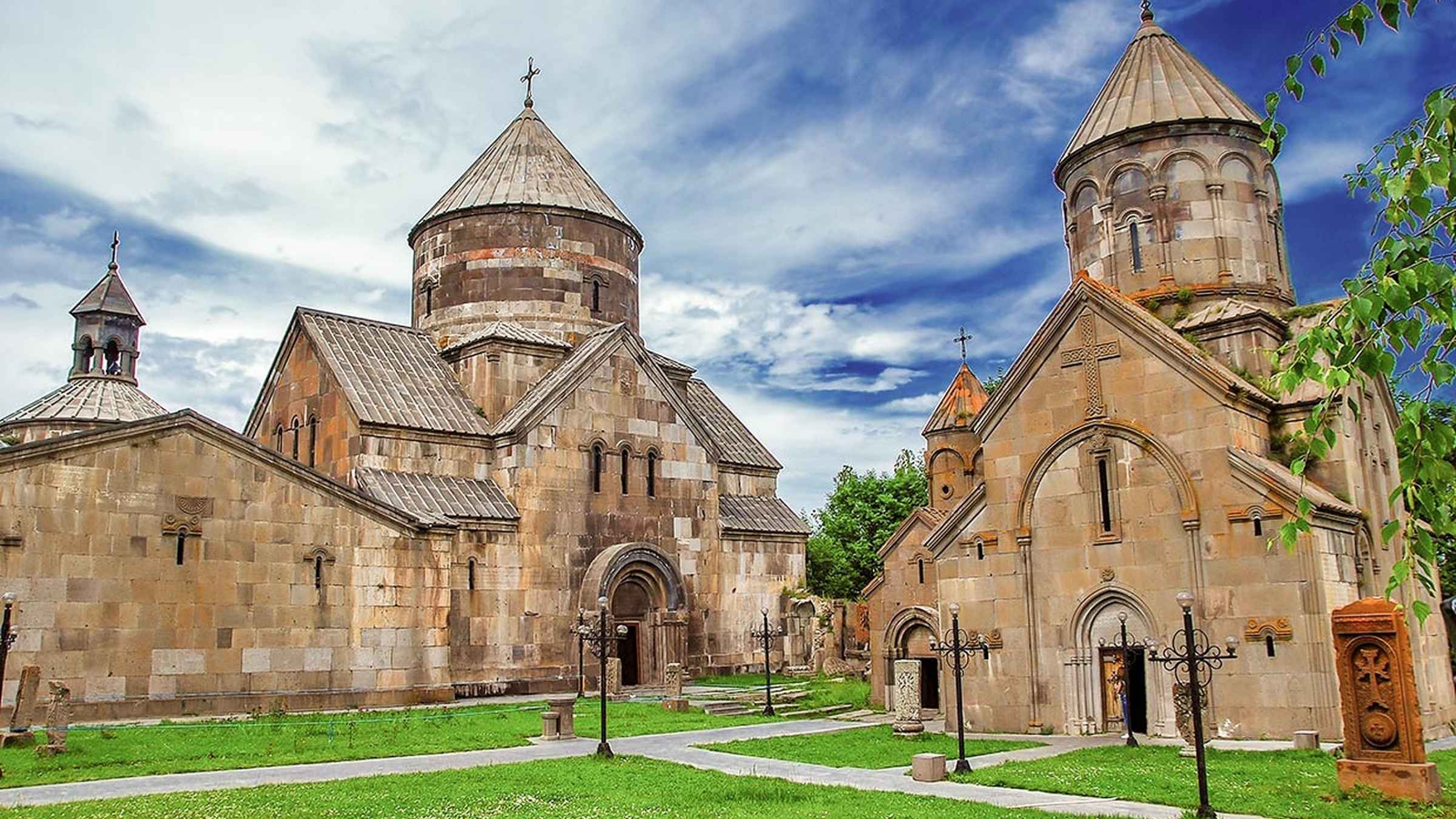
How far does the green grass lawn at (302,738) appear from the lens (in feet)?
37.1

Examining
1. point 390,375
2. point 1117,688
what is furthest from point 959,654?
point 390,375

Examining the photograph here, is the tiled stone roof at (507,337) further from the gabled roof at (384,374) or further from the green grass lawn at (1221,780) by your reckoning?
the green grass lawn at (1221,780)

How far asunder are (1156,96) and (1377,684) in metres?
10.5

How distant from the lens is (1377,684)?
9352 mm

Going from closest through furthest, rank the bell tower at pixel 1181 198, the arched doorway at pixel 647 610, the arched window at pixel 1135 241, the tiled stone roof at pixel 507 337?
the bell tower at pixel 1181 198, the arched window at pixel 1135 241, the arched doorway at pixel 647 610, the tiled stone roof at pixel 507 337

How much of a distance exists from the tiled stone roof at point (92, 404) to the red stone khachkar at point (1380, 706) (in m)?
28.6

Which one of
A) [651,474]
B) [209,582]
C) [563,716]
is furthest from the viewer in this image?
[651,474]

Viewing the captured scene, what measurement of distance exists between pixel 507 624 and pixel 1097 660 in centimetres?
1100

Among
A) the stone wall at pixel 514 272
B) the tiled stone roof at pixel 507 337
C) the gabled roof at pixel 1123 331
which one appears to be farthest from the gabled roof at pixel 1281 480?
the stone wall at pixel 514 272

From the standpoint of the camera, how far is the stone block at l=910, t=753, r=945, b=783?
10.5 meters

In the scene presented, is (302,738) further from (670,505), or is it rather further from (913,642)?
(670,505)

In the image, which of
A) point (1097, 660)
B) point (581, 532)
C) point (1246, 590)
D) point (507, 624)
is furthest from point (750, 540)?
point (1246, 590)

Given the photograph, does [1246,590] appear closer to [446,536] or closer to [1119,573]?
[1119,573]

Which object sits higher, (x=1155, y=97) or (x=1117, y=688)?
(x=1155, y=97)
